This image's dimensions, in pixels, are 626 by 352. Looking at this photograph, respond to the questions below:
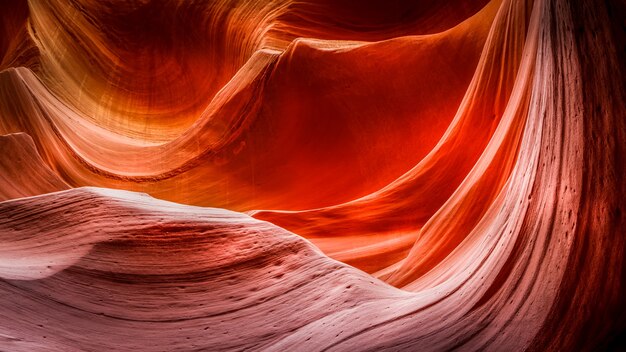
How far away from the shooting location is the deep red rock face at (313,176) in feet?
6.03

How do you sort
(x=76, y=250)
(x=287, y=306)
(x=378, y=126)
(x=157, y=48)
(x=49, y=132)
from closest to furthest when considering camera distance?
1. (x=287, y=306)
2. (x=76, y=250)
3. (x=378, y=126)
4. (x=49, y=132)
5. (x=157, y=48)

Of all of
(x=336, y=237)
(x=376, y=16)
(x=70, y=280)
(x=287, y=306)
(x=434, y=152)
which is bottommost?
(x=287, y=306)

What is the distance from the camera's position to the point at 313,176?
452cm

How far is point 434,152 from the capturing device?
11.9 feet

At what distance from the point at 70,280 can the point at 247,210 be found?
233 centimetres

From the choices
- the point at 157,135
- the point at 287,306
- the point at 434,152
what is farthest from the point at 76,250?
the point at 157,135

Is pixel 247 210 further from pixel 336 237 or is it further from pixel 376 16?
pixel 376 16

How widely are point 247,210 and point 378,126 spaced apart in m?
1.01

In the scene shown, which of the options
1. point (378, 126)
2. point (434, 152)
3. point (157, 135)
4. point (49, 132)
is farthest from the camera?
point (157, 135)

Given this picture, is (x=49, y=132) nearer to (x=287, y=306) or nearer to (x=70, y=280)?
(x=70, y=280)

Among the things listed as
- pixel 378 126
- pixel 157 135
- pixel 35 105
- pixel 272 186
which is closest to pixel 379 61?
pixel 378 126

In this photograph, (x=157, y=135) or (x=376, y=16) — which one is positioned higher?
(x=376, y=16)

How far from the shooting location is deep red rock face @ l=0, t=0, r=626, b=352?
6.03 ft

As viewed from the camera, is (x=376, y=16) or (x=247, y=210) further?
(x=376, y=16)
